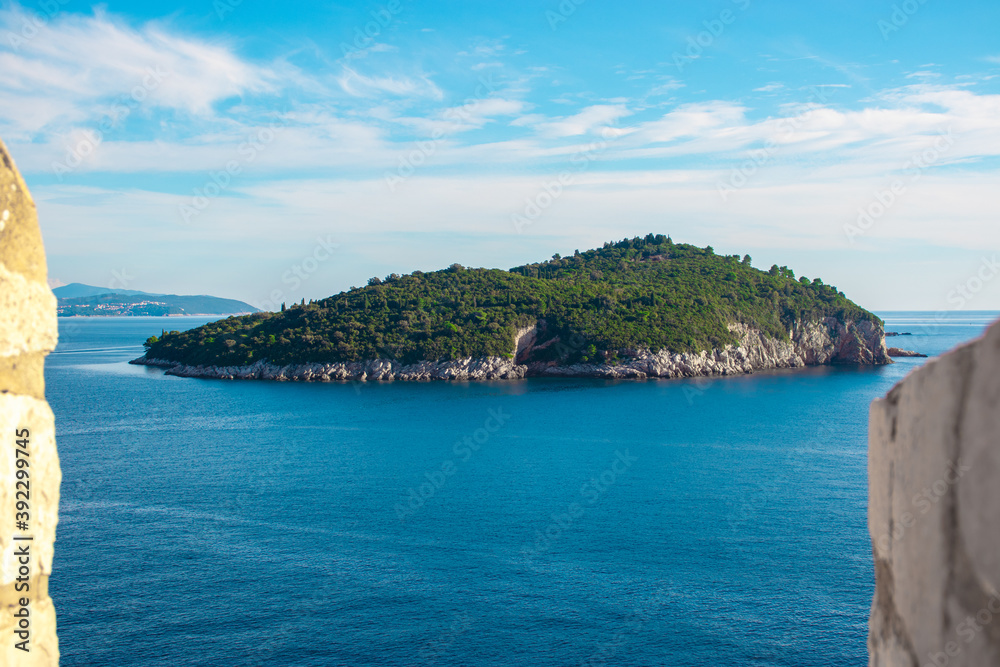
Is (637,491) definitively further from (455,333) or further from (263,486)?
(455,333)

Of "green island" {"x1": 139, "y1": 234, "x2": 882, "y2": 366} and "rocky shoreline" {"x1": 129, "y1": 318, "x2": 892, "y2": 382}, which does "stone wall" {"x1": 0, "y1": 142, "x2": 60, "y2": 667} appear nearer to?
"rocky shoreline" {"x1": 129, "y1": 318, "x2": 892, "y2": 382}

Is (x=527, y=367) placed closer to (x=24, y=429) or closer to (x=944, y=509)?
(x=24, y=429)

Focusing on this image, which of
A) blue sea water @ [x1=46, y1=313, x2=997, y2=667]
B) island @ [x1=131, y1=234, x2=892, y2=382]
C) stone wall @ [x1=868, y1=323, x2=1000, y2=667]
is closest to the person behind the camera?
stone wall @ [x1=868, y1=323, x2=1000, y2=667]

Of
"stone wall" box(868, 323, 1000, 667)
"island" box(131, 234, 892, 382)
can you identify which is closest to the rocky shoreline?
"island" box(131, 234, 892, 382)

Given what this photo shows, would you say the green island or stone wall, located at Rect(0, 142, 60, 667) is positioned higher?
the green island

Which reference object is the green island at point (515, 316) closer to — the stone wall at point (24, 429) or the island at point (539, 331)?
the island at point (539, 331)

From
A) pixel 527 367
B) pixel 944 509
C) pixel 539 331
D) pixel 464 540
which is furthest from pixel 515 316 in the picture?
pixel 944 509

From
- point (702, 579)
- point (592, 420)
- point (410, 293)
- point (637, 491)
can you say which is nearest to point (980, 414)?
point (702, 579)

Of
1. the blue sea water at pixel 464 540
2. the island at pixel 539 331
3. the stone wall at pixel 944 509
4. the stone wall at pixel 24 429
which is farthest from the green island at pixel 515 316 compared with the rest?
the stone wall at pixel 944 509
